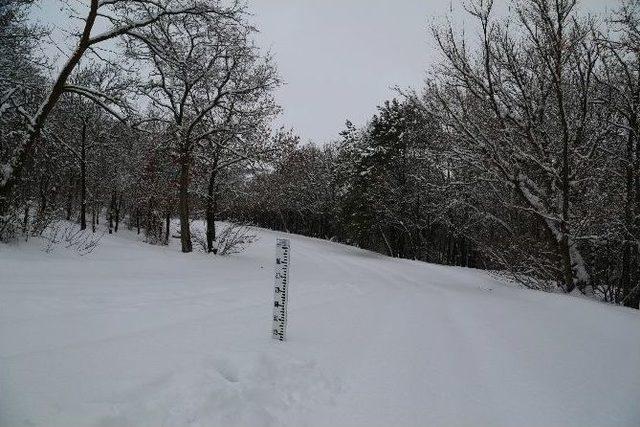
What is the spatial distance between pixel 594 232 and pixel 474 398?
1007cm

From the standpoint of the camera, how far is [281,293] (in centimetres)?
495

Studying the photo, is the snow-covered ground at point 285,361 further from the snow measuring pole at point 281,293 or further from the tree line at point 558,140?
the tree line at point 558,140

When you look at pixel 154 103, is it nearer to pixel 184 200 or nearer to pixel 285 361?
pixel 184 200

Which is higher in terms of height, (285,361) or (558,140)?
(558,140)

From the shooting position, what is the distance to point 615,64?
476 inches

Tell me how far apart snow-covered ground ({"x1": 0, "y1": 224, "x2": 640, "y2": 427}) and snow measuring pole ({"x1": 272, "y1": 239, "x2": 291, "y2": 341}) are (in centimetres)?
17

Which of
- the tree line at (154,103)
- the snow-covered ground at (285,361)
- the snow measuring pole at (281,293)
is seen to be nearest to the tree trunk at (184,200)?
the tree line at (154,103)

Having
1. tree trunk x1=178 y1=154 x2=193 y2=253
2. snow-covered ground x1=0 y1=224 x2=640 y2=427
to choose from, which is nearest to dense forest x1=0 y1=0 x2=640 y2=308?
tree trunk x1=178 y1=154 x2=193 y2=253

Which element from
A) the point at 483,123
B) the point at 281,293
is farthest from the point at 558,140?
the point at 281,293

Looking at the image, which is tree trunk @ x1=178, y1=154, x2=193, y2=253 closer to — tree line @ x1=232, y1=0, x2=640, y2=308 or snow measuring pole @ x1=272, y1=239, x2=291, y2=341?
tree line @ x1=232, y1=0, x2=640, y2=308

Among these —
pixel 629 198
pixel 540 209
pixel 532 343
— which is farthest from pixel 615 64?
pixel 532 343

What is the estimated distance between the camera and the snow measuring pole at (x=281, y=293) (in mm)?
4809

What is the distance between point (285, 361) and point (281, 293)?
98 cm

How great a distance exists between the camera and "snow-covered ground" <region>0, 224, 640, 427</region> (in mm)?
2938
